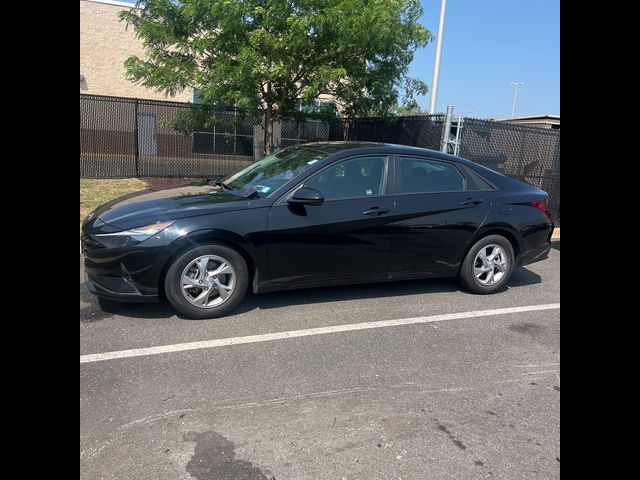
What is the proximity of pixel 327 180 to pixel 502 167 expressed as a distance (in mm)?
6353

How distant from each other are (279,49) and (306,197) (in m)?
5.19

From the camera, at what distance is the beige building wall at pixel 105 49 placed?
816 inches

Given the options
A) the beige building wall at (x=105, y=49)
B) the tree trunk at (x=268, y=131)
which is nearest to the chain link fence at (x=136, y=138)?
the tree trunk at (x=268, y=131)

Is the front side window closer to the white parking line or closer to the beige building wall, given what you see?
the white parking line

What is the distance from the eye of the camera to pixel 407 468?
263 cm

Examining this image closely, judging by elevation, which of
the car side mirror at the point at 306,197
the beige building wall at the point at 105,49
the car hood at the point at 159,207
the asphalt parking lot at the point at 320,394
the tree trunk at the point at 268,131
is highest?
the beige building wall at the point at 105,49

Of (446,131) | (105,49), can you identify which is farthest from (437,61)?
(105,49)

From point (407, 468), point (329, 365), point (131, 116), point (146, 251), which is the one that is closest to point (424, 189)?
point (329, 365)

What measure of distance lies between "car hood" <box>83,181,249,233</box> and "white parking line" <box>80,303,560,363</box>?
3.56ft

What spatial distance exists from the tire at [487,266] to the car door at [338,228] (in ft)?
3.45

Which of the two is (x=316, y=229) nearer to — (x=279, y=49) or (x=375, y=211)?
(x=375, y=211)

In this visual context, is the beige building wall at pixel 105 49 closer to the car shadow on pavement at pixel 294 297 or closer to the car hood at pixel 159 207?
the car hood at pixel 159 207

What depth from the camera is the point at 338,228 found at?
4.78m
